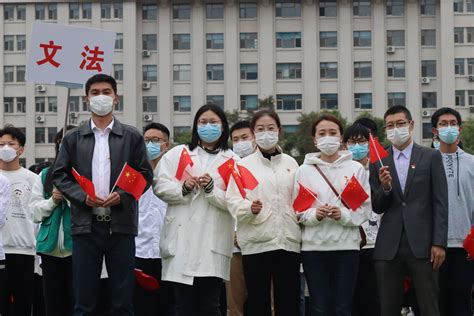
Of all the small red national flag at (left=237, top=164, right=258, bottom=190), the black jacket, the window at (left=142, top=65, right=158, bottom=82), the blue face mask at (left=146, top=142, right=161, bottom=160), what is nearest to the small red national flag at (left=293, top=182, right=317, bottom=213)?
the small red national flag at (left=237, top=164, right=258, bottom=190)

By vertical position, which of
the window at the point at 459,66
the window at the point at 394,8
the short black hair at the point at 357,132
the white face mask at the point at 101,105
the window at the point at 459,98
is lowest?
the short black hair at the point at 357,132

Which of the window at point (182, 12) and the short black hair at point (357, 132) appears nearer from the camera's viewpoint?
the short black hair at point (357, 132)

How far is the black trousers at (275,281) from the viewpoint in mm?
6102

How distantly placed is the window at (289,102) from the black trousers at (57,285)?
4891 centimetres

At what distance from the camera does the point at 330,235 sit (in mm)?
6164

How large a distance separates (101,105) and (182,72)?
164 ft

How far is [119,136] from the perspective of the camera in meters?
5.91

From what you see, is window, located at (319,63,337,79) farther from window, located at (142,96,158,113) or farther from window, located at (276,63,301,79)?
window, located at (142,96,158,113)

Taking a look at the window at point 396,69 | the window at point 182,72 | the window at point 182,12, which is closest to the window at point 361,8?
the window at point 396,69

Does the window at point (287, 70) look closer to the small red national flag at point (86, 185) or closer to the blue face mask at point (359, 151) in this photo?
the blue face mask at point (359, 151)

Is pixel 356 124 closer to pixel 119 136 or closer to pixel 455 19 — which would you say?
pixel 119 136

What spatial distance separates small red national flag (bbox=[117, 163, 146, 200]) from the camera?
5695 mm

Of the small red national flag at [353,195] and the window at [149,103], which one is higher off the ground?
the window at [149,103]

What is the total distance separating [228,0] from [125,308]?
170 feet
